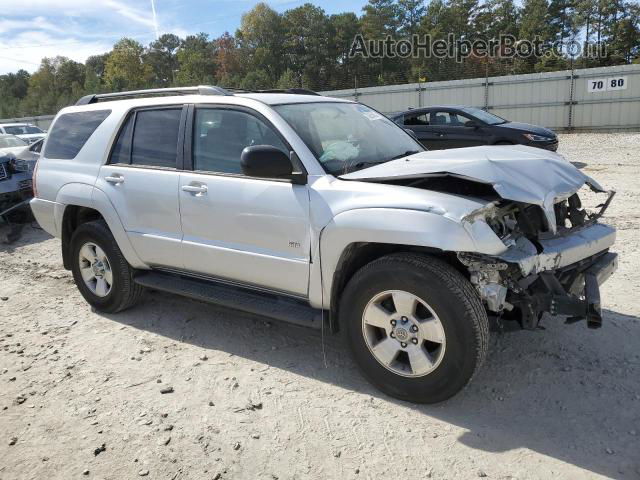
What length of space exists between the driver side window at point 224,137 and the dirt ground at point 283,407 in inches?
55.7

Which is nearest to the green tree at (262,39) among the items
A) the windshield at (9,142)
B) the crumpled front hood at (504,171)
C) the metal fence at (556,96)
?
the metal fence at (556,96)

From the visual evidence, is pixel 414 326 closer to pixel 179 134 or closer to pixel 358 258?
pixel 358 258

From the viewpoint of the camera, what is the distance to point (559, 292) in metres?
3.13

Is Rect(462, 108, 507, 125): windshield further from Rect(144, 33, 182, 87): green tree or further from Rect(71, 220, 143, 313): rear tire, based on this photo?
Rect(144, 33, 182, 87): green tree

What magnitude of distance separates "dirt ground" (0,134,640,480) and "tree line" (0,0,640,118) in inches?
842

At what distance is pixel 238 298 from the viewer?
398 centimetres

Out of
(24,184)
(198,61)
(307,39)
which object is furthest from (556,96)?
(198,61)

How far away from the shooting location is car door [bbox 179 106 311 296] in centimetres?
354

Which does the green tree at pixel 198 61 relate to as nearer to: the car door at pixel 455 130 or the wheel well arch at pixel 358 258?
the car door at pixel 455 130

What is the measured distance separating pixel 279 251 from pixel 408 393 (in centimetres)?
123

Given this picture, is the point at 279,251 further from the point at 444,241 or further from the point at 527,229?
the point at 527,229


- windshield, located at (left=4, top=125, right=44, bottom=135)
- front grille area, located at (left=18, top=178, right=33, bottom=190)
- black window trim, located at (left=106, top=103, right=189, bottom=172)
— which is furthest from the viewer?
windshield, located at (left=4, top=125, right=44, bottom=135)

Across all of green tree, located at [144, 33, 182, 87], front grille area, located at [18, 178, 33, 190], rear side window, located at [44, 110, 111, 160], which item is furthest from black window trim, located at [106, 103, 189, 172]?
green tree, located at [144, 33, 182, 87]

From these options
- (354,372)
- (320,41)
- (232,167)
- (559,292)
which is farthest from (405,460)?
(320,41)
